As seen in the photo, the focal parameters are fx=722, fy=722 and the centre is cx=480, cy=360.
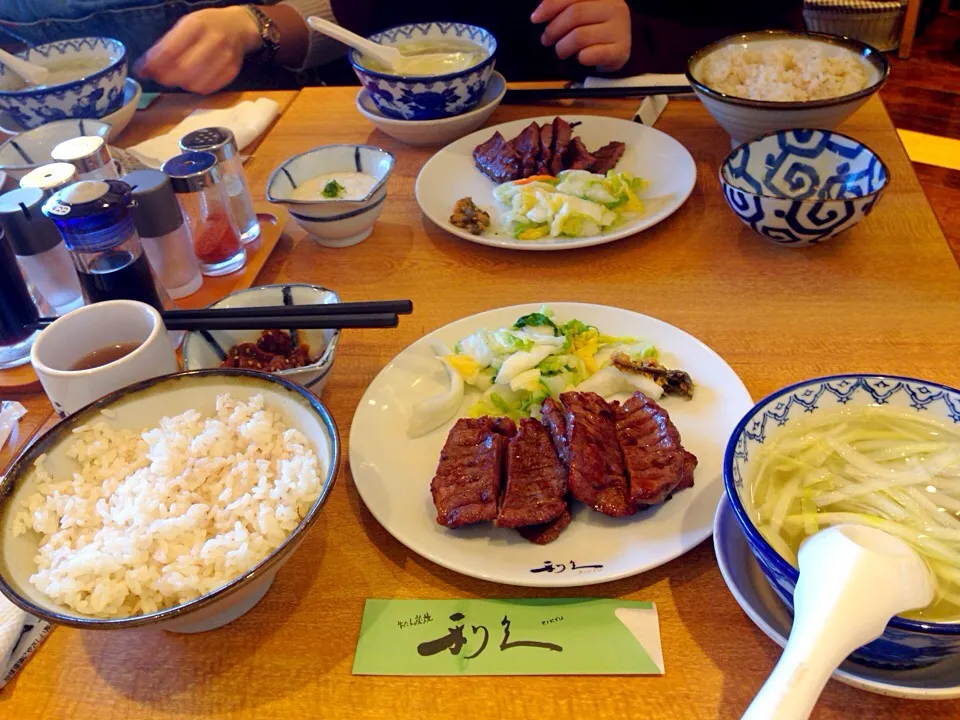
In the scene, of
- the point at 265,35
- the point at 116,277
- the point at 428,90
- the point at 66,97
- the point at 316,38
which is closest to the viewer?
the point at 116,277

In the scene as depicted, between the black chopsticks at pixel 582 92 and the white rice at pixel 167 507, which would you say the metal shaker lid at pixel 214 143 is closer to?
the white rice at pixel 167 507

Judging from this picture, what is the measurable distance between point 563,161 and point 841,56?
852 millimetres

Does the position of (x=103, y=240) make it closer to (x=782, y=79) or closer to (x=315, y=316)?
(x=315, y=316)

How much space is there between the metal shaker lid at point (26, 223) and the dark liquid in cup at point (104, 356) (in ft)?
1.31

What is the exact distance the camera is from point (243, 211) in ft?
6.22

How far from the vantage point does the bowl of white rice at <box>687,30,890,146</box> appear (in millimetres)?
1873

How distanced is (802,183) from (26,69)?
2.54 m

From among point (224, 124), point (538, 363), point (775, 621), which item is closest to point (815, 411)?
point (775, 621)

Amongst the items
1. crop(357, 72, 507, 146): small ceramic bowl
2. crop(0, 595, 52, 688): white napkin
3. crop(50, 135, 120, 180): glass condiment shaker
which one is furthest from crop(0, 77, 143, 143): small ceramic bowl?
crop(0, 595, 52, 688): white napkin

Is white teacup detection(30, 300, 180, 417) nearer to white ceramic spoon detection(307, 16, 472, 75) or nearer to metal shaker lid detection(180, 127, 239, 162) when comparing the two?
metal shaker lid detection(180, 127, 239, 162)

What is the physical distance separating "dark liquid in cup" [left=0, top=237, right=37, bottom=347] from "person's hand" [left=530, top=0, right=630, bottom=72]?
5.97 ft

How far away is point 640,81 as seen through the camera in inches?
97.7

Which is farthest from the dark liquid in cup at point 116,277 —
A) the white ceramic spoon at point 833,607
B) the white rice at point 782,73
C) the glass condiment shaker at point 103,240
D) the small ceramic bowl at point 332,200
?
the white rice at point 782,73

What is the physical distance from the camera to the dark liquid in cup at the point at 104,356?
1.30m
